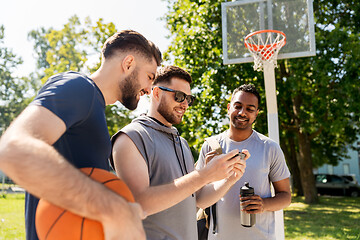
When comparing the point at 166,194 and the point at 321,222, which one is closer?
the point at 166,194

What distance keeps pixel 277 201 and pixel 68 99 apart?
8.10 ft

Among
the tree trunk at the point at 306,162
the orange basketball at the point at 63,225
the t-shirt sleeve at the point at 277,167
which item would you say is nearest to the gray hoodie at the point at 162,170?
the orange basketball at the point at 63,225

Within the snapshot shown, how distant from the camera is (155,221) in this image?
2076 millimetres

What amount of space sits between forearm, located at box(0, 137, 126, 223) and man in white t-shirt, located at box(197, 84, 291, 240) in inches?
85.3

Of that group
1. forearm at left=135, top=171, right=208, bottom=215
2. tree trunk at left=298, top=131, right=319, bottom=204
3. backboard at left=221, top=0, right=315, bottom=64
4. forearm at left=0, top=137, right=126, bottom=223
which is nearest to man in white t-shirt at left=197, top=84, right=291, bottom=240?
forearm at left=135, top=171, right=208, bottom=215

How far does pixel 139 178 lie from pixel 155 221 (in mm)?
404

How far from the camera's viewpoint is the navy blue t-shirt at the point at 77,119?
1.29 metres

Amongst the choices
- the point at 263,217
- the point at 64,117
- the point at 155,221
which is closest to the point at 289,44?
the point at 263,217

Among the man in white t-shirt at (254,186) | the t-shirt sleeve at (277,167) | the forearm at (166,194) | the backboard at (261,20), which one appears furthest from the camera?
the backboard at (261,20)

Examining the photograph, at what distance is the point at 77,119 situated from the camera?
4.48 feet

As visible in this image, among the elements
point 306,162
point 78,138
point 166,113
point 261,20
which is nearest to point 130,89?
point 78,138

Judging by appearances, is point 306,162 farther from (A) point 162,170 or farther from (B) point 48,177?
(B) point 48,177

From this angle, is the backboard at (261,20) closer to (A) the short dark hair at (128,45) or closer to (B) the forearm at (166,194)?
(A) the short dark hair at (128,45)

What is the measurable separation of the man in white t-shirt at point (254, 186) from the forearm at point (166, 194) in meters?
1.33
